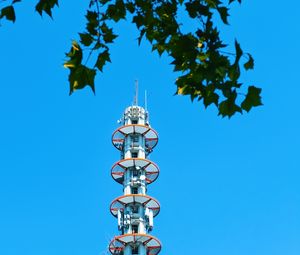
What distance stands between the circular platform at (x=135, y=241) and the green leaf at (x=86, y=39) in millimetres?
42489

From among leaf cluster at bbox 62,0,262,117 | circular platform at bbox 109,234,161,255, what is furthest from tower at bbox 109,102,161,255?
leaf cluster at bbox 62,0,262,117

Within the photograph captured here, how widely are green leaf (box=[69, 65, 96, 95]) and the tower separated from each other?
43128mm

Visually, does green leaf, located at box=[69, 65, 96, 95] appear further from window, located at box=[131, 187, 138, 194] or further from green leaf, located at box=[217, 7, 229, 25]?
window, located at box=[131, 187, 138, 194]

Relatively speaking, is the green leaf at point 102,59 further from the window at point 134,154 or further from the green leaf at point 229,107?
the window at point 134,154

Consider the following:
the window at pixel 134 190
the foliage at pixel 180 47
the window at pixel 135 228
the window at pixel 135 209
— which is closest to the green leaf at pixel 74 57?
the foliage at pixel 180 47

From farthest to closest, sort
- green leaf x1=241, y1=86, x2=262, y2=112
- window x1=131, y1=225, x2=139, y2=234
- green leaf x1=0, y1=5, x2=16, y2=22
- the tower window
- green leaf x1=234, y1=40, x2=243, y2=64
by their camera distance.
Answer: the tower window < window x1=131, y1=225, x2=139, y2=234 < green leaf x1=0, y1=5, x2=16, y2=22 < green leaf x1=241, y1=86, x2=262, y2=112 < green leaf x1=234, y1=40, x2=243, y2=64

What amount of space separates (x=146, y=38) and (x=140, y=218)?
44.2 m

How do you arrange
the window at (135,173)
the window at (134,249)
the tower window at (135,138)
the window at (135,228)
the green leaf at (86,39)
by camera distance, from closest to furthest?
1. the green leaf at (86,39)
2. the window at (134,249)
3. the window at (135,228)
4. the window at (135,173)
5. the tower window at (135,138)

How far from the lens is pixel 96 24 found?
24.0 feet

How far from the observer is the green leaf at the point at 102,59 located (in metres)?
6.70

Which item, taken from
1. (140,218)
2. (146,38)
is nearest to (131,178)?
(140,218)

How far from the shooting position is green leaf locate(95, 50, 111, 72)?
6703 mm

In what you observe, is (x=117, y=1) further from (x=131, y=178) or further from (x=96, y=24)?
(x=131, y=178)

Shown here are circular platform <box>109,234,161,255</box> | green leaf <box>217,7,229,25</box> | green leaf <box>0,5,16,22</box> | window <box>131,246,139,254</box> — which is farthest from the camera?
window <box>131,246,139,254</box>
